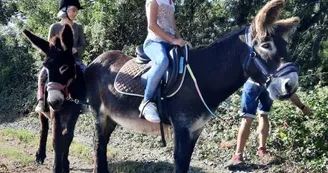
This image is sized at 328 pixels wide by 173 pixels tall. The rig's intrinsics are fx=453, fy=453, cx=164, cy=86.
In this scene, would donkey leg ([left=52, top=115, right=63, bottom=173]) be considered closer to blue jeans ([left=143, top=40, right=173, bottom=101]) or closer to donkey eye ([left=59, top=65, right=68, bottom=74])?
donkey eye ([left=59, top=65, right=68, bottom=74])

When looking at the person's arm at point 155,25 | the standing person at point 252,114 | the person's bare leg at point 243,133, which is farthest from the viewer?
the person's bare leg at point 243,133

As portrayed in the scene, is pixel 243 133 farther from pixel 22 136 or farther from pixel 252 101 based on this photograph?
pixel 22 136

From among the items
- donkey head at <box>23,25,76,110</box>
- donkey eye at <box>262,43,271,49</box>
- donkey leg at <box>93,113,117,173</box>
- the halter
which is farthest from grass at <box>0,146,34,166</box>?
donkey eye at <box>262,43,271,49</box>

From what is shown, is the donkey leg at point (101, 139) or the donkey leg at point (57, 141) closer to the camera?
the donkey leg at point (101, 139)

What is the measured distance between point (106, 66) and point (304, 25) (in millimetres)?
6199

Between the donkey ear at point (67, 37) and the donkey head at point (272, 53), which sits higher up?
the donkey ear at point (67, 37)

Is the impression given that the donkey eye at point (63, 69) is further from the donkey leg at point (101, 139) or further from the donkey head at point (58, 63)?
the donkey leg at point (101, 139)

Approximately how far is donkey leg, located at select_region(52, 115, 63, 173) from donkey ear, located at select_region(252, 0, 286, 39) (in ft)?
9.49

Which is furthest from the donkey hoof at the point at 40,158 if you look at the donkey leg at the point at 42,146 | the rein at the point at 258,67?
the rein at the point at 258,67

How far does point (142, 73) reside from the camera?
481 cm

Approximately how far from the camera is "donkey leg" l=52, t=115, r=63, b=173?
5715 millimetres

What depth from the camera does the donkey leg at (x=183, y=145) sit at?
172 inches

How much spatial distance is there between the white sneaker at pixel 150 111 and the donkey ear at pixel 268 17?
122cm

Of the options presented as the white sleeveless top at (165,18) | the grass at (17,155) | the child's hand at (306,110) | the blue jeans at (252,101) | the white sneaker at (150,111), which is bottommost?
the grass at (17,155)
